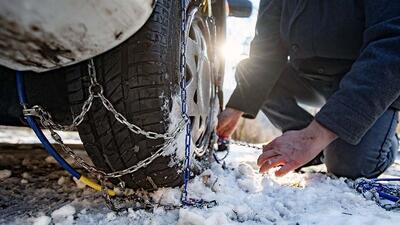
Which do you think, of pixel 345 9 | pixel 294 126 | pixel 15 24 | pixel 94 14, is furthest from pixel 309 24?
pixel 15 24

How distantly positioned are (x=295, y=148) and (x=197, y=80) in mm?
357

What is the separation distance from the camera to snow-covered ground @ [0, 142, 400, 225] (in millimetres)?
801

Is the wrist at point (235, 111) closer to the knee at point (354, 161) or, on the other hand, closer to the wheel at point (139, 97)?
the knee at point (354, 161)

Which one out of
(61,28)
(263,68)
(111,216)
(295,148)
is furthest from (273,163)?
(263,68)

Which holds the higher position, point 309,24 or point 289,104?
point 309,24

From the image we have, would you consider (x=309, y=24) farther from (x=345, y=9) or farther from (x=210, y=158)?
(x=210, y=158)

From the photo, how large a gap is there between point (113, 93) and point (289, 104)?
4.14ft

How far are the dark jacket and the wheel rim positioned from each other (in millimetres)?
371

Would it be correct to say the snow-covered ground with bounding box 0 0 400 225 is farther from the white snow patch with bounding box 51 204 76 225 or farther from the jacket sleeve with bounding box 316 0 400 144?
the jacket sleeve with bounding box 316 0 400 144

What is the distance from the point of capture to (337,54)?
4.69 ft

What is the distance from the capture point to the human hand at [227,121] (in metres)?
1.82

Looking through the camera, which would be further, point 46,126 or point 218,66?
point 218,66

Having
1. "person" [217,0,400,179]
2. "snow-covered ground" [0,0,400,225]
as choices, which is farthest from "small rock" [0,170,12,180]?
"person" [217,0,400,179]

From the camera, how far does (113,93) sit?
755 millimetres
